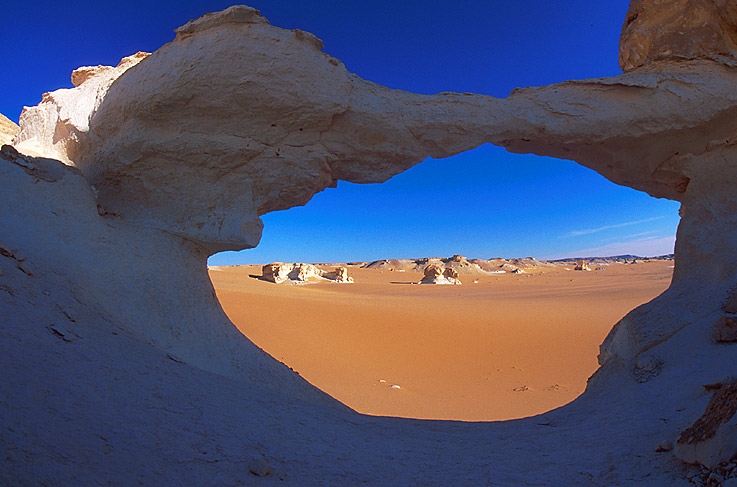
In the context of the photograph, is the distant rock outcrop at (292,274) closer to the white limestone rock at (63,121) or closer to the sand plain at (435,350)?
the sand plain at (435,350)

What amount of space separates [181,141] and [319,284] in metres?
20.3

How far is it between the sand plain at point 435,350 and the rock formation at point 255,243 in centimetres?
277

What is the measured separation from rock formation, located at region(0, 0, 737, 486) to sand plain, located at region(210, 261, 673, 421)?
109 inches

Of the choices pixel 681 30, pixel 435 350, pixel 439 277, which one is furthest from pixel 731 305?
pixel 439 277

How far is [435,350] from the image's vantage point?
32.4 feet

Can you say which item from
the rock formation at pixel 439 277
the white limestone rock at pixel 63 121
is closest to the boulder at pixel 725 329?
the white limestone rock at pixel 63 121

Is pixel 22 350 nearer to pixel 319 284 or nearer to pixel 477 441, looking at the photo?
pixel 477 441

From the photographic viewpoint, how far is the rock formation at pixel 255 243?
200cm

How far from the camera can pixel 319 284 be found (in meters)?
23.9

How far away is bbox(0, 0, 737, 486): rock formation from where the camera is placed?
Answer: 78.8 inches

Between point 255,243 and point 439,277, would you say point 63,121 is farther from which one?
point 439,277

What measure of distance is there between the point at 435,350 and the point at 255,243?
23.2 feet

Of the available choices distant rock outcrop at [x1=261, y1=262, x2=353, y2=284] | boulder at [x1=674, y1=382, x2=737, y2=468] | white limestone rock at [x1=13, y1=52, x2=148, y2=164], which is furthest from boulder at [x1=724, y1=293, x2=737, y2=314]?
distant rock outcrop at [x1=261, y1=262, x2=353, y2=284]

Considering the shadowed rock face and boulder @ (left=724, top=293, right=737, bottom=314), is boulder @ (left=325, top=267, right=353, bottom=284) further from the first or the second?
boulder @ (left=724, top=293, right=737, bottom=314)
